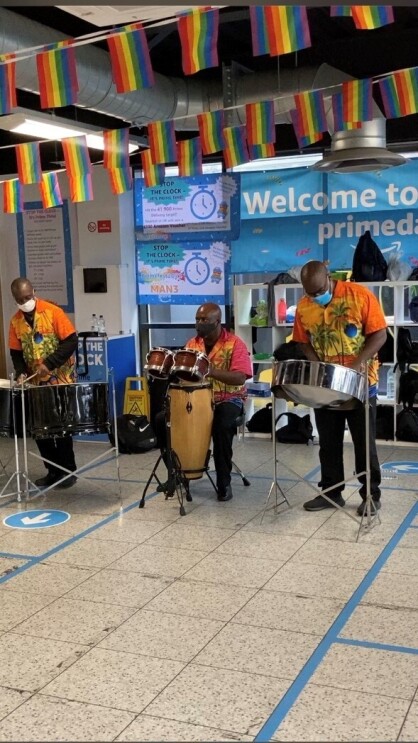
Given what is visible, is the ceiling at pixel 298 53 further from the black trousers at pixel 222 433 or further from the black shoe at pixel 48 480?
the black shoe at pixel 48 480

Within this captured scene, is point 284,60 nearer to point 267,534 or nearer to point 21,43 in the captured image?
point 21,43

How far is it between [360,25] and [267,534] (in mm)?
2449

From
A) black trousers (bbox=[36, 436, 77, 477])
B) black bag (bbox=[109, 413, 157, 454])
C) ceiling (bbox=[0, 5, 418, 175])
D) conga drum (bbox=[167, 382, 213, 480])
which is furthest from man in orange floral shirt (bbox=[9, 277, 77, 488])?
ceiling (bbox=[0, 5, 418, 175])

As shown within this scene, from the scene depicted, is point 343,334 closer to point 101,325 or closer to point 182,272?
point 182,272

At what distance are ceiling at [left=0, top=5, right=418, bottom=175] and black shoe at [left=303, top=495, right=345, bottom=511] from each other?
2692 millimetres

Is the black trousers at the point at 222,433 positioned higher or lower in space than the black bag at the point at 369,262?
lower

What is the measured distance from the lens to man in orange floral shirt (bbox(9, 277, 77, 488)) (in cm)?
502

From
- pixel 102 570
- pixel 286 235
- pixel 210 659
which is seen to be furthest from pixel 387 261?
pixel 210 659

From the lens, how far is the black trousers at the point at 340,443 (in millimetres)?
4320

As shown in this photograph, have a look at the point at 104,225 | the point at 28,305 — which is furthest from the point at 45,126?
the point at 104,225

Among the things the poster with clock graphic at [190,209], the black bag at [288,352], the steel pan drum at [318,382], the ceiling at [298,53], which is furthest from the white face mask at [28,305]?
the poster with clock graphic at [190,209]

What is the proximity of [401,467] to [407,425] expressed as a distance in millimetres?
713

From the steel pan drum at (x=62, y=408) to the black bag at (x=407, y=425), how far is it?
2.70 m

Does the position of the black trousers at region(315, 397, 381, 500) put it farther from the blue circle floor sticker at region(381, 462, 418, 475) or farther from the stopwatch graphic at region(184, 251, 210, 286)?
the stopwatch graphic at region(184, 251, 210, 286)
